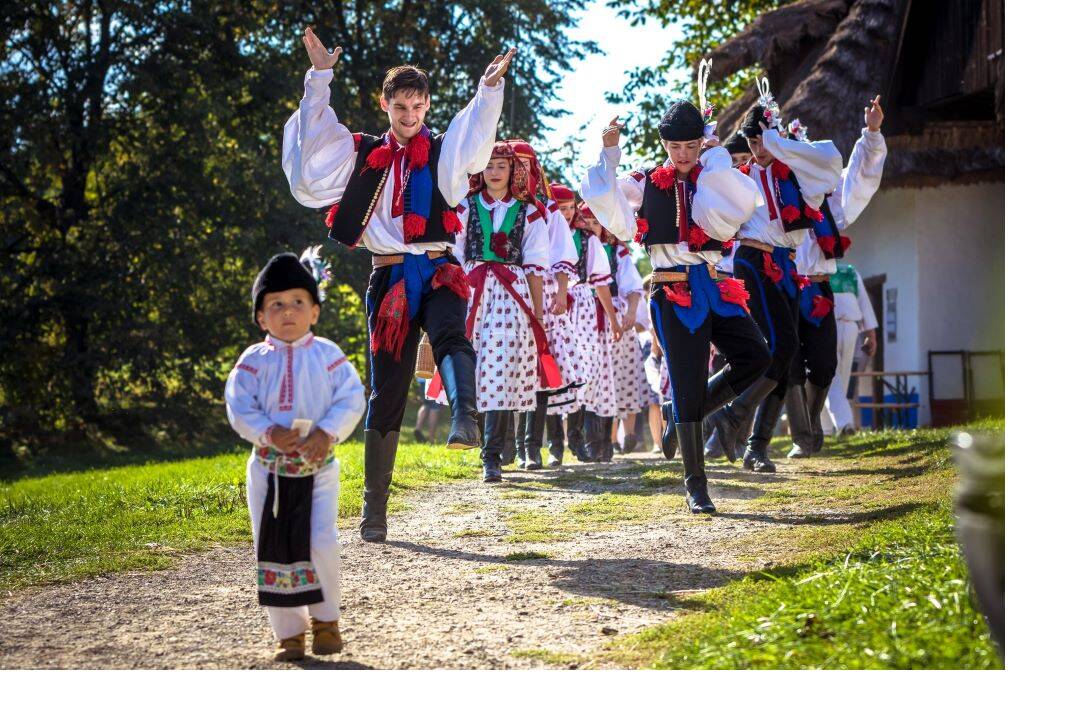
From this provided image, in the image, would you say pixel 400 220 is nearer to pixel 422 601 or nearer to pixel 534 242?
pixel 422 601

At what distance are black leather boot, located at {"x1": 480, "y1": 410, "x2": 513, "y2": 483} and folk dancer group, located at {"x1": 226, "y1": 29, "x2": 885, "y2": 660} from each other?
0.01 metres

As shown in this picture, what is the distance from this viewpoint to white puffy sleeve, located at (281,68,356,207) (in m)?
5.28

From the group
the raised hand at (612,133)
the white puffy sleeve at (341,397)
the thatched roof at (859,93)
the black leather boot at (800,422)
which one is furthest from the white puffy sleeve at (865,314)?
the white puffy sleeve at (341,397)

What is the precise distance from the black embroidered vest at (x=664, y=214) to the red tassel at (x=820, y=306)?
183 cm

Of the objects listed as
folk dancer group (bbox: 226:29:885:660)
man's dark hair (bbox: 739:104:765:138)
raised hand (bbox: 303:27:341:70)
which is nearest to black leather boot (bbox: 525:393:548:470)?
folk dancer group (bbox: 226:29:885:660)

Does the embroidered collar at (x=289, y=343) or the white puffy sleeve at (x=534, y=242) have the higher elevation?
the white puffy sleeve at (x=534, y=242)

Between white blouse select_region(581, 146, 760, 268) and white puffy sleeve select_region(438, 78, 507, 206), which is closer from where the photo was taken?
white puffy sleeve select_region(438, 78, 507, 206)

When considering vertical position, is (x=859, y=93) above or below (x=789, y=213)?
above

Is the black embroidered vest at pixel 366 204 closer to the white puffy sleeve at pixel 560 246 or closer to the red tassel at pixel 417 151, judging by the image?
the red tassel at pixel 417 151

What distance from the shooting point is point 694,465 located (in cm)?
609

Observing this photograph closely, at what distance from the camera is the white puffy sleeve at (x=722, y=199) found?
5953 millimetres

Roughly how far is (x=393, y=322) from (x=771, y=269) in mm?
2566

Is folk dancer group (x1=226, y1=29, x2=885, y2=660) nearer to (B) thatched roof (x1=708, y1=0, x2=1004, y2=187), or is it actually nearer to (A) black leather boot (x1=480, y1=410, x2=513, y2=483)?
(A) black leather boot (x1=480, y1=410, x2=513, y2=483)

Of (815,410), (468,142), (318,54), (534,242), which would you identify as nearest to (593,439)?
(815,410)
